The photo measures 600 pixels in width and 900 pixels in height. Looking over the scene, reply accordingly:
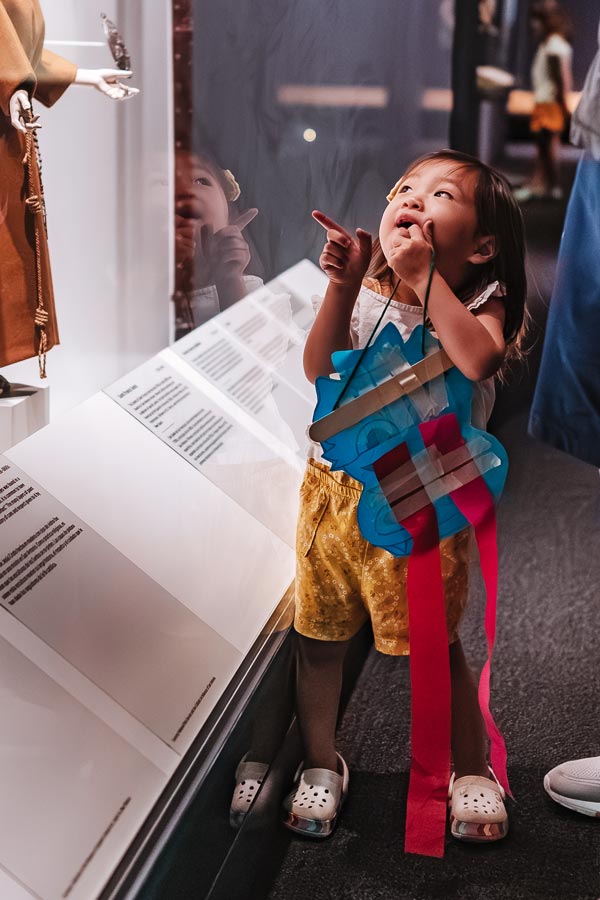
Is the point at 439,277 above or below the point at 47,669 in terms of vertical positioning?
above

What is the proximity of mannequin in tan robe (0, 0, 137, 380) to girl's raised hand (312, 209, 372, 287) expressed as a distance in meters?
0.26

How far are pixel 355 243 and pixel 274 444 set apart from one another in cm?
41

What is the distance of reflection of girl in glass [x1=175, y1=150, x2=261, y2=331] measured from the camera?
1.08 m

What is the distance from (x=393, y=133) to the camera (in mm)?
1271

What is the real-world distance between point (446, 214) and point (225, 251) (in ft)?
0.94

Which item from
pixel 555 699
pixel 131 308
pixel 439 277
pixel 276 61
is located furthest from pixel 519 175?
pixel 555 699

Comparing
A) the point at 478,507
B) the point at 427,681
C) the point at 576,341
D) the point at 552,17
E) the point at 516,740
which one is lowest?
the point at 516,740

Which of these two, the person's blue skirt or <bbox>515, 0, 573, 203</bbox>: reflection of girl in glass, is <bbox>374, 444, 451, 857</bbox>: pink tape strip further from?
<bbox>515, 0, 573, 203</bbox>: reflection of girl in glass

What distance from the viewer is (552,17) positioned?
3.72ft

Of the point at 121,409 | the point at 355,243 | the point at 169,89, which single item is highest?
the point at 169,89

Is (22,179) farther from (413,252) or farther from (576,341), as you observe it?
(576,341)

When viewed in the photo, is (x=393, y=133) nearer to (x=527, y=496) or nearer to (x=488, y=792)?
(x=527, y=496)

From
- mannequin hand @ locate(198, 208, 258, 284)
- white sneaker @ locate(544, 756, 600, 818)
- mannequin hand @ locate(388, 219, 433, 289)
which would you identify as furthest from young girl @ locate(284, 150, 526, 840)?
white sneaker @ locate(544, 756, 600, 818)

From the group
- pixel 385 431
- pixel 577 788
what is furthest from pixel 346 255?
pixel 577 788
